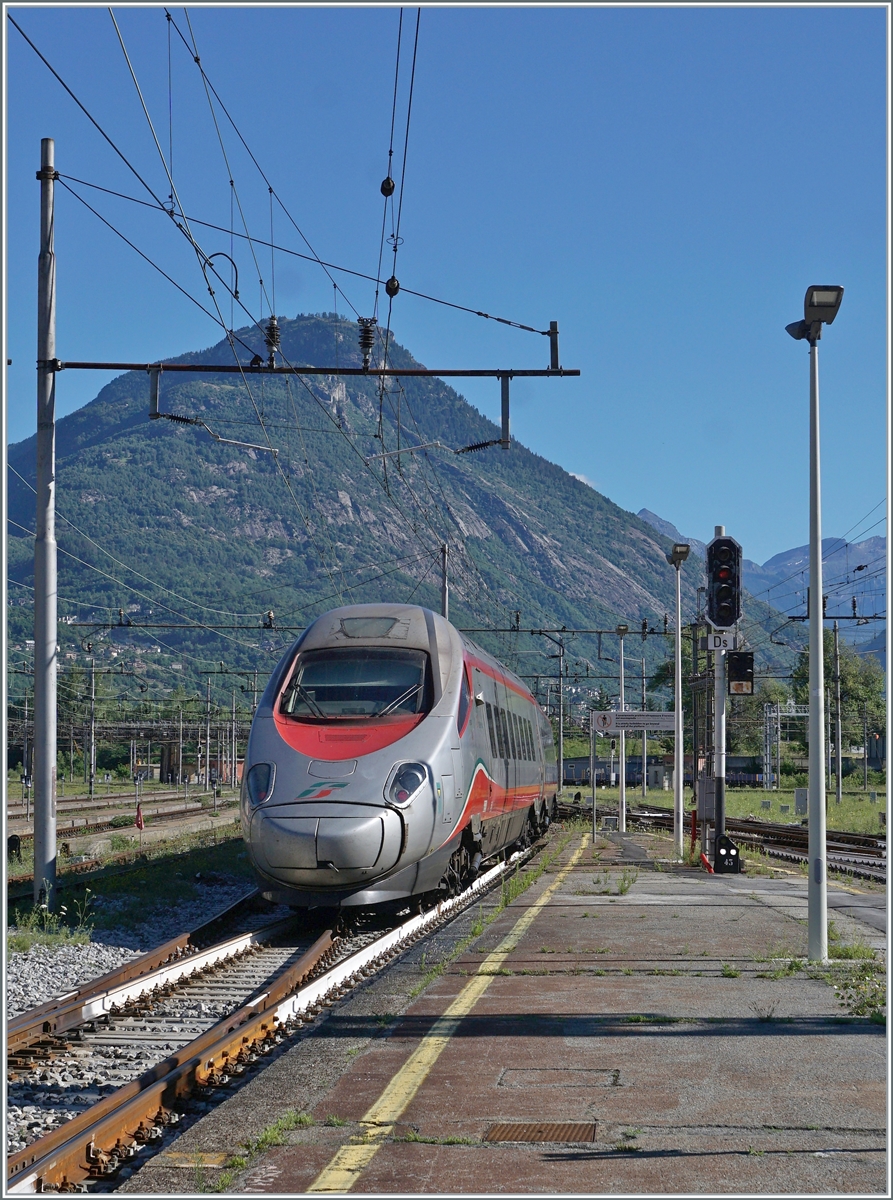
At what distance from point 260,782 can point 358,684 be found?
6.35ft

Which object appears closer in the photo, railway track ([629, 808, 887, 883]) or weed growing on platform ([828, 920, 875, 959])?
weed growing on platform ([828, 920, 875, 959])

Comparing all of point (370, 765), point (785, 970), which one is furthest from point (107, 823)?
point (785, 970)

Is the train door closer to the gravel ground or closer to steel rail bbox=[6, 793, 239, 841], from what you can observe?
the gravel ground

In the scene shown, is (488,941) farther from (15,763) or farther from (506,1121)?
(15,763)

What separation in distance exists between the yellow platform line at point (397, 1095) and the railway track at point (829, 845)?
15.1 metres

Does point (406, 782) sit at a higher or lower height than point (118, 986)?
higher

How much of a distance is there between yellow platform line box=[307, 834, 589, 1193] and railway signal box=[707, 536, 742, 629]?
24.5 ft

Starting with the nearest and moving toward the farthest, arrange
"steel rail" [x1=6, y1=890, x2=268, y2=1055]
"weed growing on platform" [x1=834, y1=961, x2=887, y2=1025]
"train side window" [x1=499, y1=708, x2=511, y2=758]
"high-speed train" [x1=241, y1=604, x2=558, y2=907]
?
"weed growing on platform" [x1=834, y1=961, x2=887, y2=1025] < "steel rail" [x1=6, y1=890, x2=268, y2=1055] < "high-speed train" [x1=241, y1=604, x2=558, y2=907] < "train side window" [x1=499, y1=708, x2=511, y2=758]

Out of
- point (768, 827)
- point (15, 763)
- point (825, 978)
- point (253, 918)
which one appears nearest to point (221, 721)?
point (15, 763)

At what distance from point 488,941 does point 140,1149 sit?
6.64 metres

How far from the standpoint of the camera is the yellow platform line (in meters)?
5.66

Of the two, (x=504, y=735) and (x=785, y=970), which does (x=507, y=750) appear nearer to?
(x=504, y=735)

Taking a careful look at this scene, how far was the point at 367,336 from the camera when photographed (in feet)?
58.1

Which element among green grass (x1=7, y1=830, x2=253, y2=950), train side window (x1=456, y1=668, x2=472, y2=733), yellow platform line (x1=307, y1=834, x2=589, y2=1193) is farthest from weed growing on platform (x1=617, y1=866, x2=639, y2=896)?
yellow platform line (x1=307, y1=834, x2=589, y2=1193)
